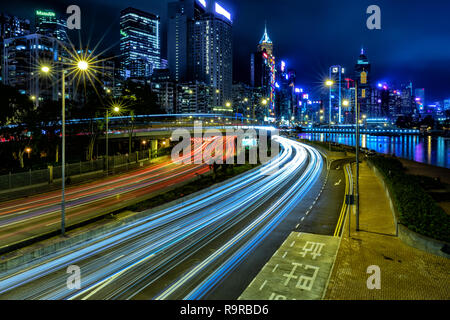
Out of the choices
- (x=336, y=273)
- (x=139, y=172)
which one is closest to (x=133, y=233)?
(x=336, y=273)

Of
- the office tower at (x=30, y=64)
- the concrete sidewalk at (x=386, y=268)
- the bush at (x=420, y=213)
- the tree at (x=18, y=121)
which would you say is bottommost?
the concrete sidewalk at (x=386, y=268)

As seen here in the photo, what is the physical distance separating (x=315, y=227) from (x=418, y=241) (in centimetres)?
555

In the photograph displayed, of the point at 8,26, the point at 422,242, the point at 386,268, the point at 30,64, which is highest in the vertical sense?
the point at 8,26

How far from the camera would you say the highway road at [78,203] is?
19.2 meters

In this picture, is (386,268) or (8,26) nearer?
(386,268)

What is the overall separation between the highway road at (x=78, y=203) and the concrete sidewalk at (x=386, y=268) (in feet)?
54.7

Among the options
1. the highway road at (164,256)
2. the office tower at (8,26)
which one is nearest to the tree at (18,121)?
the highway road at (164,256)

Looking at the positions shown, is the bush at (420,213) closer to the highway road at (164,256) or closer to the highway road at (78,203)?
the highway road at (164,256)

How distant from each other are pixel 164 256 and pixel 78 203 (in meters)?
15.2

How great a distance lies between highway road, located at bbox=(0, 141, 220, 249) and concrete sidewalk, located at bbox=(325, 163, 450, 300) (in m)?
16.7

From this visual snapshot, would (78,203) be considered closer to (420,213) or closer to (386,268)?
(386,268)

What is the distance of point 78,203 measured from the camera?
85.0ft

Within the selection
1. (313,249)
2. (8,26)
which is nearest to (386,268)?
(313,249)
